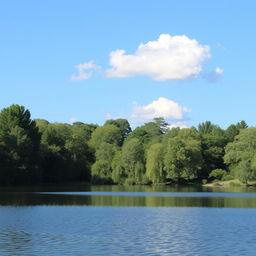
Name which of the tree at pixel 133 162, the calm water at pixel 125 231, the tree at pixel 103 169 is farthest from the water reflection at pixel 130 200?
the tree at pixel 103 169

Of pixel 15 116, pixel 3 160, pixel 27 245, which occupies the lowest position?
pixel 27 245

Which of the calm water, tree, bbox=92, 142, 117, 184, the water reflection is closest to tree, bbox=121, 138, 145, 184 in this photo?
tree, bbox=92, 142, 117, 184

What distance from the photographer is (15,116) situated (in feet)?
363

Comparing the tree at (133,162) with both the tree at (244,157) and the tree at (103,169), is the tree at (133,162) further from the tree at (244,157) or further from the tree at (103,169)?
the tree at (244,157)

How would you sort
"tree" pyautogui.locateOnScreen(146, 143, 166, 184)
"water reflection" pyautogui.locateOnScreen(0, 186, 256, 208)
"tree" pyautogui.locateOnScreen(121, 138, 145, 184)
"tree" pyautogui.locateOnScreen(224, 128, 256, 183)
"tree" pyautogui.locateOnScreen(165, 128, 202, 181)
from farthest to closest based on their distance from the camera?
"tree" pyautogui.locateOnScreen(121, 138, 145, 184) < "tree" pyautogui.locateOnScreen(165, 128, 202, 181) < "tree" pyautogui.locateOnScreen(146, 143, 166, 184) < "tree" pyautogui.locateOnScreen(224, 128, 256, 183) < "water reflection" pyautogui.locateOnScreen(0, 186, 256, 208)

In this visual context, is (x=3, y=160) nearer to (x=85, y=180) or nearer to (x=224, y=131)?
(x=85, y=180)

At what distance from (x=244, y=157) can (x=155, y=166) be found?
63.0ft

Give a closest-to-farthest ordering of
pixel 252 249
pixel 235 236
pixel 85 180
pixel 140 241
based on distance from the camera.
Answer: pixel 252 249, pixel 140 241, pixel 235 236, pixel 85 180

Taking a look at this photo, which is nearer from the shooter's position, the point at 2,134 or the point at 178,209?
the point at 178,209

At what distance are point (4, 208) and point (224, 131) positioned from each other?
11788cm

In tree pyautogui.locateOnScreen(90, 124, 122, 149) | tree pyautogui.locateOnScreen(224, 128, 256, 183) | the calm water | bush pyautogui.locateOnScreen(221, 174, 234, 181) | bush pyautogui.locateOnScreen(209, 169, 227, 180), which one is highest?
tree pyautogui.locateOnScreen(90, 124, 122, 149)

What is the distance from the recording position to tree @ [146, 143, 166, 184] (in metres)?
114

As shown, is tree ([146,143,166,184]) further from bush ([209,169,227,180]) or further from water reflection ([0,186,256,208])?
water reflection ([0,186,256,208])

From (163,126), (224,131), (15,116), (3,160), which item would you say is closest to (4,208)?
(3,160)
